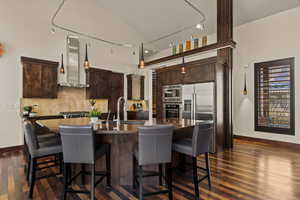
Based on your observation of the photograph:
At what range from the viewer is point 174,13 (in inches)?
241

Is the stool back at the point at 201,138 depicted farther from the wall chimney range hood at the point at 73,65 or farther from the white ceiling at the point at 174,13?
the wall chimney range hood at the point at 73,65

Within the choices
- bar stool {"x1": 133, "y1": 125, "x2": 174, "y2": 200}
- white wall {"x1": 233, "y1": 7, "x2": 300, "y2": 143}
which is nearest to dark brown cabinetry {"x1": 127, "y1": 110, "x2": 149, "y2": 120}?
white wall {"x1": 233, "y1": 7, "x2": 300, "y2": 143}

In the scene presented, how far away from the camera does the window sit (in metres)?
4.87

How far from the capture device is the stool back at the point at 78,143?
6.72 feet

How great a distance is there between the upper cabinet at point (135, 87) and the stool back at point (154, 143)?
5473 mm

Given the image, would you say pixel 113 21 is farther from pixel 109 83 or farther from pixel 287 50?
pixel 287 50

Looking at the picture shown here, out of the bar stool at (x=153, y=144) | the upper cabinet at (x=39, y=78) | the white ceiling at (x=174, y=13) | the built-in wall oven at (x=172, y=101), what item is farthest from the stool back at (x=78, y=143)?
the white ceiling at (x=174, y=13)

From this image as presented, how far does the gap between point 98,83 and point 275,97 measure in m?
5.66

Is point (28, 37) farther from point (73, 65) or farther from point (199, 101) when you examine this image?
point (199, 101)

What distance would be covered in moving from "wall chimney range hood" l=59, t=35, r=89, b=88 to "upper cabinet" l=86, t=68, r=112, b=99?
0.26 meters

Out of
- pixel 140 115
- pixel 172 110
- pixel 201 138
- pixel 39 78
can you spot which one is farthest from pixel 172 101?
pixel 39 78

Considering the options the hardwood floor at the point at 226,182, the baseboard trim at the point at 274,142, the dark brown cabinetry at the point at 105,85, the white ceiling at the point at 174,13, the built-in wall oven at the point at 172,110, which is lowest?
the hardwood floor at the point at 226,182

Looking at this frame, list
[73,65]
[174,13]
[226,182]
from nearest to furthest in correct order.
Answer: [226,182] → [73,65] → [174,13]

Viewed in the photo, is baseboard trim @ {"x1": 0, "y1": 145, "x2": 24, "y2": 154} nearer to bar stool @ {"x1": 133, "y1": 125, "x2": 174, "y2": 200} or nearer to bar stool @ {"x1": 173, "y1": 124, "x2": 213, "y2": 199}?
bar stool @ {"x1": 133, "y1": 125, "x2": 174, "y2": 200}
